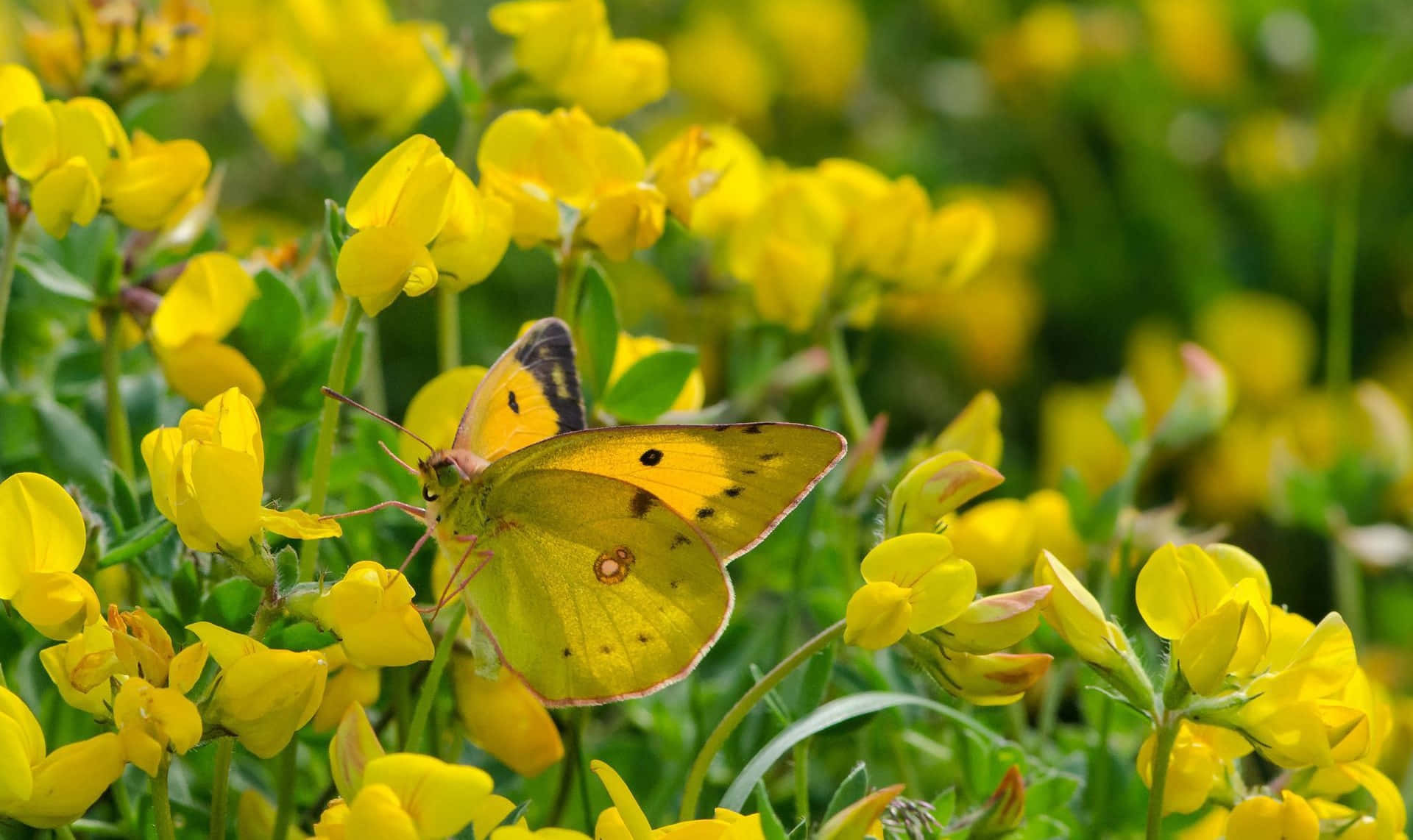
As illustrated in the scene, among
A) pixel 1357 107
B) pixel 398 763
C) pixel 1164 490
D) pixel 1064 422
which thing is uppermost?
pixel 398 763

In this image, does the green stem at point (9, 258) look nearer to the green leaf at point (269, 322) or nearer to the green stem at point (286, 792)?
the green leaf at point (269, 322)

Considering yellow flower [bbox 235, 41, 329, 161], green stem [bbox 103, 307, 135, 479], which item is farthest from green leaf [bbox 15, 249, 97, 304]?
yellow flower [bbox 235, 41, 329, 161]

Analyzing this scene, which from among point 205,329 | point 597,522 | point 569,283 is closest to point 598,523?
point 597,522

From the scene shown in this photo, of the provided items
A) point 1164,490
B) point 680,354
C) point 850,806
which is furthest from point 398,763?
point 1164,490

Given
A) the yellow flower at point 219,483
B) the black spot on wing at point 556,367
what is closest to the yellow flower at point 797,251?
the black spot on wing at point 556,367

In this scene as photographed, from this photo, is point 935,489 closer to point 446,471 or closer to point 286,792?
point 446,471

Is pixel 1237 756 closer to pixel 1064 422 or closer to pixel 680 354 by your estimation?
pixel 680 354

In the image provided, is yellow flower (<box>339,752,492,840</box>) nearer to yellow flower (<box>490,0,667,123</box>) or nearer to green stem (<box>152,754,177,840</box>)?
green stem (<box>152,754,177,840</box>)
